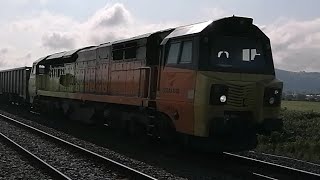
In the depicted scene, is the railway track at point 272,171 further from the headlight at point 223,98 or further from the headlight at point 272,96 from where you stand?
the headlight at point 223,98

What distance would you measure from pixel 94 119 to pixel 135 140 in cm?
402

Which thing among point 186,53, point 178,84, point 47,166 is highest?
point 186,53

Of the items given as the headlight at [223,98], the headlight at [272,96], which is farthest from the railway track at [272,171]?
the headlight at [223,98]

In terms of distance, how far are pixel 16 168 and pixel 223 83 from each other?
517 cm

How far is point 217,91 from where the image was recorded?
10.2 m

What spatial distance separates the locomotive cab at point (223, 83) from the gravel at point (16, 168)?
3505 millimetres

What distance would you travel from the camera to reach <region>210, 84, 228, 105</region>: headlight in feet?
33.6

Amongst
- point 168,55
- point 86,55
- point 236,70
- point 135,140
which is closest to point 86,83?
point 86,55

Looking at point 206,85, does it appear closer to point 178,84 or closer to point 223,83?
point 223,83

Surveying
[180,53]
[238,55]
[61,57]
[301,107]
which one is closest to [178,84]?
[180,53]

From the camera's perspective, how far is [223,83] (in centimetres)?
1032

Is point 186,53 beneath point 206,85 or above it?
above

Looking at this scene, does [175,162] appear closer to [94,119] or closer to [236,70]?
[236,70]

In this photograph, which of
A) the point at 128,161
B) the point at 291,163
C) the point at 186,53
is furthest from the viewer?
the point at 291,163
